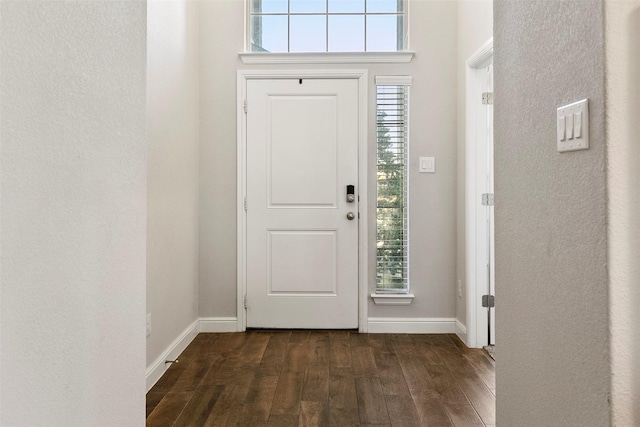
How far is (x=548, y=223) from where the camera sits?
1.28 m

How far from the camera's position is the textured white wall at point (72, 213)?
37.4 inches

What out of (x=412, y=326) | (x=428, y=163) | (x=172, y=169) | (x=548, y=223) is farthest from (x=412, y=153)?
(x=548, y=223)

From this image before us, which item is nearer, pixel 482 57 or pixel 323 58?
pixel 482 57

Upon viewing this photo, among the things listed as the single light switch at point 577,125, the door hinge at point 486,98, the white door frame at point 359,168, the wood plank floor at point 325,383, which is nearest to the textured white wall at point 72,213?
the wood plank floor at point 325,383

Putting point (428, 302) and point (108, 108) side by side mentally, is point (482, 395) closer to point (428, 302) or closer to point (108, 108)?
point (428, 302)

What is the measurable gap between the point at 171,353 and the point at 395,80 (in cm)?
242

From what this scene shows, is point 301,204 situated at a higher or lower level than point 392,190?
lower

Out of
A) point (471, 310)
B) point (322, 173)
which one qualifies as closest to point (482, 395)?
point (471, 310)

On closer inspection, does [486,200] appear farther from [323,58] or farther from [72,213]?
[72,213]

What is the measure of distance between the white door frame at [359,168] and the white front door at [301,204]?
1.3 inches

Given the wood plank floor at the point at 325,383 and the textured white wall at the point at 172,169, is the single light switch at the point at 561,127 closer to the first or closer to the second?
the wood plank floor at the point at 325,383

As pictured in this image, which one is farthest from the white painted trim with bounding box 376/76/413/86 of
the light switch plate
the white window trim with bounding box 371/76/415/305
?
the light switch plate

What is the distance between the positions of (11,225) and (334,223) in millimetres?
2804

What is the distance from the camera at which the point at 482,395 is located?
2.45 m
